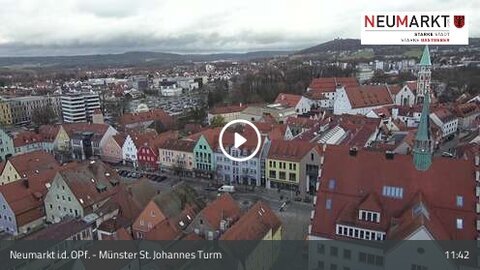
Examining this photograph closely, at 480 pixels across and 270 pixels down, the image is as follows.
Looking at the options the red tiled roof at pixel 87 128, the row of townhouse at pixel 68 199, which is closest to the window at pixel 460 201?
the row of townhouse at pixel 68 199

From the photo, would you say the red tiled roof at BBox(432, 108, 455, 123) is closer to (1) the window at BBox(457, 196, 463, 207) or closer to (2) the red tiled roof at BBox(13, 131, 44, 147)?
(1) the window at BBox(457, 196, 463, 207)

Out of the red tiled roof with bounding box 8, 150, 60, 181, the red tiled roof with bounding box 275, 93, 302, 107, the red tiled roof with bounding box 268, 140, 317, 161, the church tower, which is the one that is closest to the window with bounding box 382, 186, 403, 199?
the red tiled roof with bounding box 268, 140, 317, 161

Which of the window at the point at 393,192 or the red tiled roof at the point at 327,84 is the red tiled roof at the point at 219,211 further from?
the red tiled roof at the point at 327,84

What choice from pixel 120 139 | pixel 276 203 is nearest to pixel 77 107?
pixel 120 139

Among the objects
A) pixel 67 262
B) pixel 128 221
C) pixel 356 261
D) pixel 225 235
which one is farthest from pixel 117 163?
pixel 356 261

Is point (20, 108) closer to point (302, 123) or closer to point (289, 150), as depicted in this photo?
point (302, 123)

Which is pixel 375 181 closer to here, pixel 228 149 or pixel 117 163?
pixel 228 149
